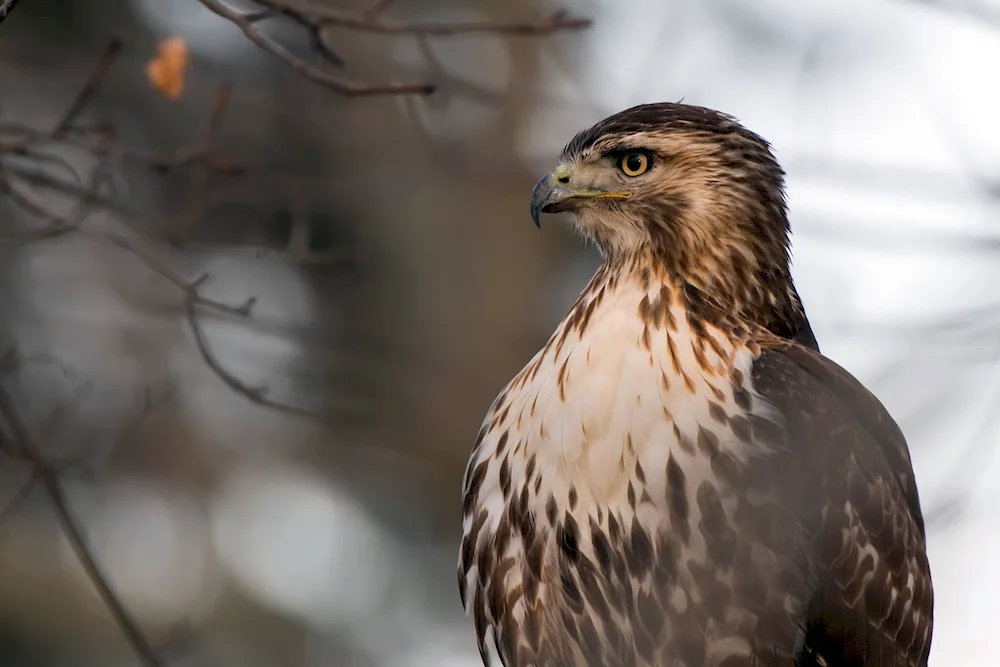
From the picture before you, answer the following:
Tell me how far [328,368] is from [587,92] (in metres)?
2.85

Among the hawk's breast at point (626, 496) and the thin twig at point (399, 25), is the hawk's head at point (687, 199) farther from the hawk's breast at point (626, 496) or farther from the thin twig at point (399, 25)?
the thin twig at point (399, 25)

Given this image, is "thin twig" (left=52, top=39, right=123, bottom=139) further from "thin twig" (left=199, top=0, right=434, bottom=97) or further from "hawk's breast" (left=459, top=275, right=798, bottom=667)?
"hawk's breast" (left=459, top=275, right=798, bottom=667)

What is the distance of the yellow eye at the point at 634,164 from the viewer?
3715 mm

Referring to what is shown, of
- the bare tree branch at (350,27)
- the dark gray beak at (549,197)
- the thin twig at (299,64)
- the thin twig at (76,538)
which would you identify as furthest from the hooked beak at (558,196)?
the thin twig at (76,538)

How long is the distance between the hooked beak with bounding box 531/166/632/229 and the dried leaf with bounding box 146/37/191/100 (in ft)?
3.45

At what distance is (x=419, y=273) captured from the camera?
1019cm

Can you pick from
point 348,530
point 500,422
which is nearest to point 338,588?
point 348,530

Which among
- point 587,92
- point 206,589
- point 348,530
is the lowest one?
point 206,589

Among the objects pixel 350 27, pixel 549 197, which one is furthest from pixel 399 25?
pixel 549 197

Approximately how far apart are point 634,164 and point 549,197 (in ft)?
0.81

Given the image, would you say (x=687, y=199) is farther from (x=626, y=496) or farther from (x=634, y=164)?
(x=626, y=496)

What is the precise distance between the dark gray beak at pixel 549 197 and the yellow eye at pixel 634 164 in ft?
0.52

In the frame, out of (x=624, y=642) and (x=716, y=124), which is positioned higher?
(x=716, y=124)

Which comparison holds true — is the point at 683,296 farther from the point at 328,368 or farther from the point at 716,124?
the point at 328,368
